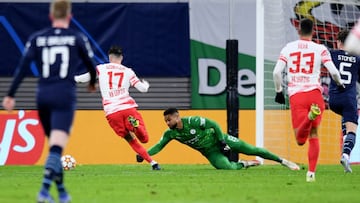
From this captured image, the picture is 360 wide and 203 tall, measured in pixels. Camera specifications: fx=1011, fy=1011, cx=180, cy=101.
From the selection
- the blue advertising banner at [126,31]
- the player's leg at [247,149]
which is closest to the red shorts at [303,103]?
the player's leg at [247,149]

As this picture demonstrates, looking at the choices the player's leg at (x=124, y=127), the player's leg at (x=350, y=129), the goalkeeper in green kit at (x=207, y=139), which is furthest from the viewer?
the player's leg at (x=124, y=127)

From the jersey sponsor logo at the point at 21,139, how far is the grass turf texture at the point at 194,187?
4816 mm

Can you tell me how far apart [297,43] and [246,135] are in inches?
333

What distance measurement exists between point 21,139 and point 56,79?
11.8 metres

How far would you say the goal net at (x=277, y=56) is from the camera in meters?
20.8

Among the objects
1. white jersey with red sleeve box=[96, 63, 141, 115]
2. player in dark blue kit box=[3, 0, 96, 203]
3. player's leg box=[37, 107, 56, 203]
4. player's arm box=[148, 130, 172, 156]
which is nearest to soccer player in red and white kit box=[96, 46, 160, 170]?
white jersey with red sleeve box=[96, 63, 141, 115]

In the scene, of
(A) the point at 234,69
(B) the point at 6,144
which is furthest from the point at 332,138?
(B) the point at 6,144

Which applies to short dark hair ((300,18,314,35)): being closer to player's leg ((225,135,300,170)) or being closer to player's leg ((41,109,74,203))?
player's leg ((225,135,300,170))

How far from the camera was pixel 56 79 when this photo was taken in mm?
10023

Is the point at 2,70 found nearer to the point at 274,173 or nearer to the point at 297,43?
the point at 274,173

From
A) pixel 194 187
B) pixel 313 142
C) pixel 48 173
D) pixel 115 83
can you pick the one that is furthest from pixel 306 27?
pixel 48 173

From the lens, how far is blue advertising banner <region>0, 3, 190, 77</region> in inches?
985

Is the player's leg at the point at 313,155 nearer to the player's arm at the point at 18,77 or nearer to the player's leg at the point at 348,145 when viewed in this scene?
the player's leg at the point at 348,145

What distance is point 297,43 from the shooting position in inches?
547
